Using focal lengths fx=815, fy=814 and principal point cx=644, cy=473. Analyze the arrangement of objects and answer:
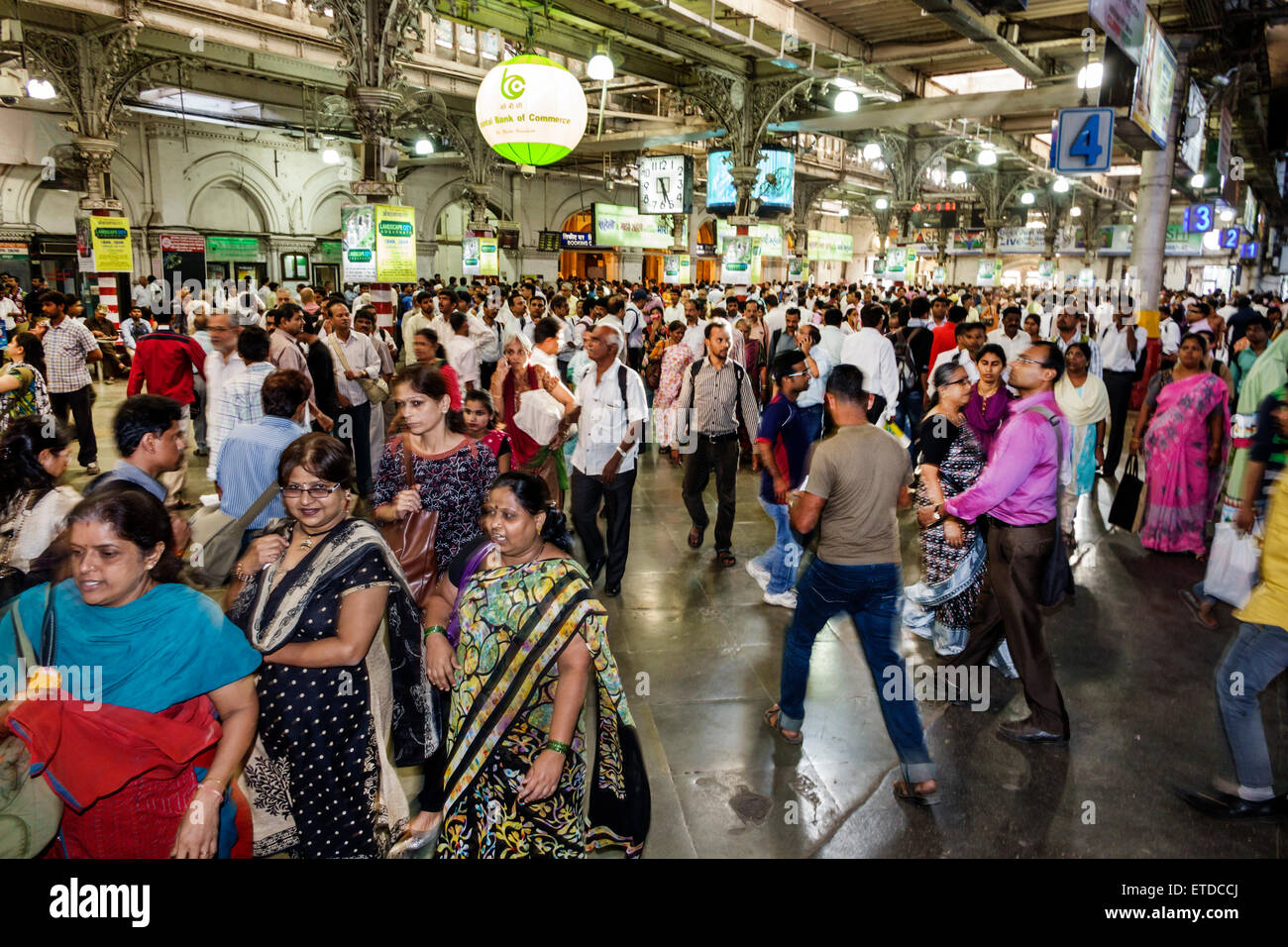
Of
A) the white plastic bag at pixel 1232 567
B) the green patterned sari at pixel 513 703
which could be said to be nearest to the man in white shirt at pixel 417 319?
the white plastic bag at pixel 1232 567

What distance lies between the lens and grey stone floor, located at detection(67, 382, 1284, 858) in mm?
3068

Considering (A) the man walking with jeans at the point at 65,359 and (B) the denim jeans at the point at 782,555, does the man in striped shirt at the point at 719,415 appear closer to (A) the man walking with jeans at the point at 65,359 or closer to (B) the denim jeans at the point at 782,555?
(B) the denim jeans at the point at 782,555

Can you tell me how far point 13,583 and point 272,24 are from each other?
14.4 metres

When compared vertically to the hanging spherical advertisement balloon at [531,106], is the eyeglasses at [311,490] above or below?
below

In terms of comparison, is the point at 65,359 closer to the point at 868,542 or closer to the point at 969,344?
the point at 868,542

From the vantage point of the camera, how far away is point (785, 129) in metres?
16.7

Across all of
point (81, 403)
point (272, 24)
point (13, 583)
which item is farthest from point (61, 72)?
point (13, 583)

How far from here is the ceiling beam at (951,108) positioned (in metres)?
13.5

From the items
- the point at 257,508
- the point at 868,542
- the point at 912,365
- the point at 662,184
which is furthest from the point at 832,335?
the point at 662,184

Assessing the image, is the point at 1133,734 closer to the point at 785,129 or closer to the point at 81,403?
the point at 81,403

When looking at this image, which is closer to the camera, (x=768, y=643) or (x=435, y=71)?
(x=768, y=643)

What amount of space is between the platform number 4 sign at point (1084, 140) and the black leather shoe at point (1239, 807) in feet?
22.9

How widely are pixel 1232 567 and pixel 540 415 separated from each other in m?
4.31

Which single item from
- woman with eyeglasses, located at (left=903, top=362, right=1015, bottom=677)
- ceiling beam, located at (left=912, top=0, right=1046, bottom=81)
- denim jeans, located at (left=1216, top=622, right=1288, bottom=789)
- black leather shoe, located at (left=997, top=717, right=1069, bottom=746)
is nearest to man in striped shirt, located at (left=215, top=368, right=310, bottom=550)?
woman with eyeglasses, located at (left=903, top=362, right=1015, bottom=677)
